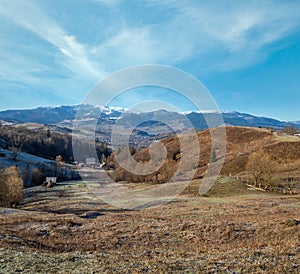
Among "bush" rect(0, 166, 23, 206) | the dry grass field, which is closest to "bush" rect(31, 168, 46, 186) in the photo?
"bush" rect(0, 166, 23, 206)

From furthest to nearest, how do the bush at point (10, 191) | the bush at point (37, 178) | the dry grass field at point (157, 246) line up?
the bush at point (37, 178)
the bush at point (10, 191)
the dry grass field at point (157, 246)

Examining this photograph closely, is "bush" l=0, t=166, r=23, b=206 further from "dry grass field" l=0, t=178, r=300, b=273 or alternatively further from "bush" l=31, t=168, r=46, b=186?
"bush" l=31, t=168, r=46, b=186

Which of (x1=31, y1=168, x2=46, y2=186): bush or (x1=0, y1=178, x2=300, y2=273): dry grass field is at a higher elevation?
(x1=0, y1=178, x2=300, y2=273): dry grass field

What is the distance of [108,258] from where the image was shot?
18203 millimetres

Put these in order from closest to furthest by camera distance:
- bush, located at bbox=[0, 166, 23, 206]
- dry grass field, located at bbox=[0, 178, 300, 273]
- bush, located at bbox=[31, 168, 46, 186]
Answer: dry grass field, located at bbox=[0, 178, 300, 273] < bush, located at bbox=[0, 166, 23, 206] < bush, located at bbox=[31, 168, 46, 186]

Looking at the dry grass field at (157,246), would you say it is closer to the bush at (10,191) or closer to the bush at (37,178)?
the bush at (10,191)

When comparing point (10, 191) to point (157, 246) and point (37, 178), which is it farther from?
point (37, 178)

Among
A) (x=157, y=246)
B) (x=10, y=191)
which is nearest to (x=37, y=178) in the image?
(x=10, y=191)

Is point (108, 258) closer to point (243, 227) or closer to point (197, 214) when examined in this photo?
→ point (243, 227)

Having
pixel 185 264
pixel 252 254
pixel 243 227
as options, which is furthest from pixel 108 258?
pixel 243 227

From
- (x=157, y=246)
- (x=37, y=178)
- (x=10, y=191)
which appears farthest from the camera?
(x=37, y=178)

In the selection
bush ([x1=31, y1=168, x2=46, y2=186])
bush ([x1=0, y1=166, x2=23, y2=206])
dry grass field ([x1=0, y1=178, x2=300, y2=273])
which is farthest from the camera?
bush ([x1=31, y1=168, x2=46, y2=186])

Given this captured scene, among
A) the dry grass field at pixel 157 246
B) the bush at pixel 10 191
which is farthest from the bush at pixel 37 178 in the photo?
the dry grass field at pixel 157 246

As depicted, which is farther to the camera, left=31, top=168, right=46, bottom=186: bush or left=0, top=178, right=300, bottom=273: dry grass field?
left=31, top=168, right=46, bottom=186: bush
